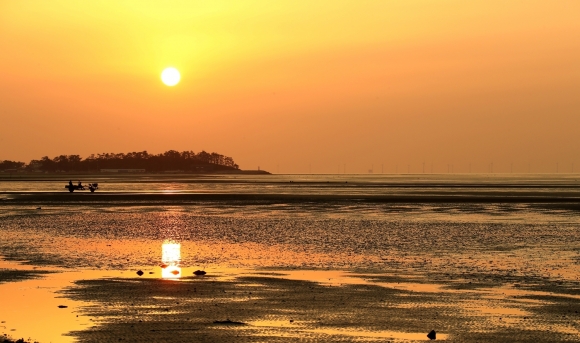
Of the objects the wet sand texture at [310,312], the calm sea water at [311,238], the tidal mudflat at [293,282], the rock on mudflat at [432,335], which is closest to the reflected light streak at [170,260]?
the tidal mudflat at [293,282]

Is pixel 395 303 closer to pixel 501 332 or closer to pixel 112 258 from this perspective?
pixel 501 332

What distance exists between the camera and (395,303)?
22.5 metres

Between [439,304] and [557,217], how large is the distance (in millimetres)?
40139

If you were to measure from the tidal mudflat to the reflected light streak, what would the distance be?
132mm

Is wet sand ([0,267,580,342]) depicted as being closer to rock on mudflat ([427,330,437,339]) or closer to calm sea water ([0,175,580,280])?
rock on mudflat ([427,330,437,339])

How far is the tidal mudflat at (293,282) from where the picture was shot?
19000 mm

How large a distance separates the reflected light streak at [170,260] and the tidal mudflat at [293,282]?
132 mm

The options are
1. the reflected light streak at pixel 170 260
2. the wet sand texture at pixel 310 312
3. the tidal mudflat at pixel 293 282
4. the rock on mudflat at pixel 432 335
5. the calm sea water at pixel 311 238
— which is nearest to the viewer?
the rock on mudflat at pixel 432 335

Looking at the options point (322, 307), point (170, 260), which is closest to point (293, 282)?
point (322, 307)

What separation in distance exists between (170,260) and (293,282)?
8.69 meters

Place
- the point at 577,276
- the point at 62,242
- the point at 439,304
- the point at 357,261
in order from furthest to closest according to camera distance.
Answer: the point at 62,242
the point at 357,261
the point at 577,276
the point at 439,304

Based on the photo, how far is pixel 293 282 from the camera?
26.8m

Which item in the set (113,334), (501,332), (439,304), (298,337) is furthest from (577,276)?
(113,334)

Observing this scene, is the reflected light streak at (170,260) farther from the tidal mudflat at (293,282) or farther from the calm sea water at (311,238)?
the calm sea water at (311,238)
